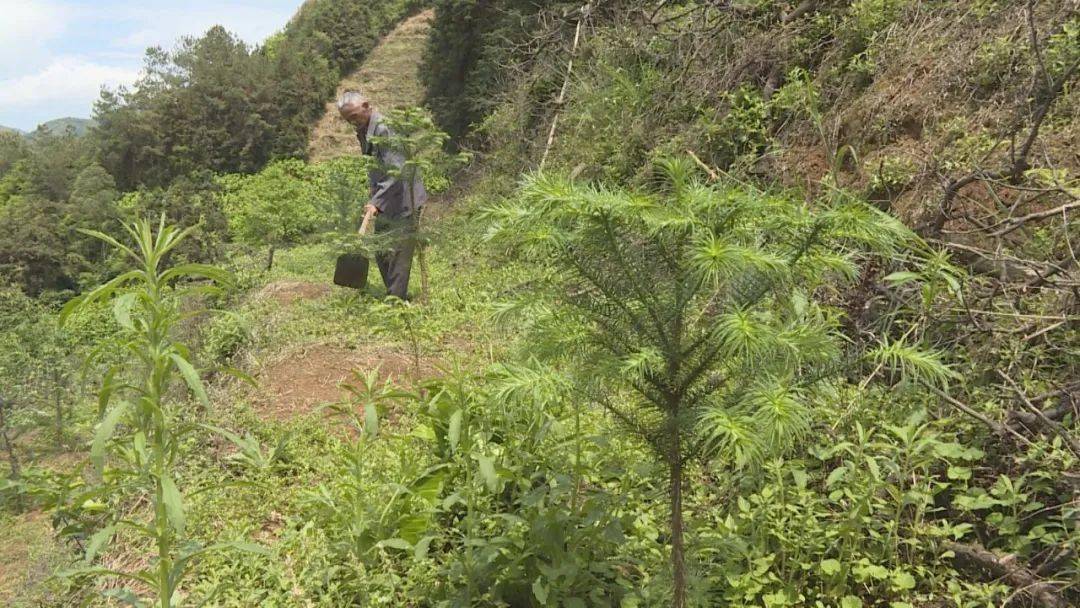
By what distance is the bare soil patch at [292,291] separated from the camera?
6707mm

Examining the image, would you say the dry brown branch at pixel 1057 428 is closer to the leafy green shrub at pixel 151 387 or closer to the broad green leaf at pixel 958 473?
the broad green leaf at pixel 958 473

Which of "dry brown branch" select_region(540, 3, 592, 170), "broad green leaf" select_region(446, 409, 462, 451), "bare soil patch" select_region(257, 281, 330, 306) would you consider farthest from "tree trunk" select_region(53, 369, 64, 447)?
"broad green leaf" select_region(446, 409, 462, 451)

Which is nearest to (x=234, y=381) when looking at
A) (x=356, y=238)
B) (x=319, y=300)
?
(x=356, y=238)

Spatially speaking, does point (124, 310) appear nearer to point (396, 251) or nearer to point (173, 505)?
point (173, 505)

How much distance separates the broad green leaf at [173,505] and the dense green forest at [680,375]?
0.01 metres

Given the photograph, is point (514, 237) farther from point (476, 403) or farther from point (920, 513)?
point (920, 513)

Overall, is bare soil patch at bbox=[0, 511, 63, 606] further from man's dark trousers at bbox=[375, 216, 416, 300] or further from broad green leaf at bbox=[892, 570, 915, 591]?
broad green leaf at bbox=[892, 570, 915, 591]

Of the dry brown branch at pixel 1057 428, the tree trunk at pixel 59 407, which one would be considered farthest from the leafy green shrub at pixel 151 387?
the tree trunk at pixel 59 407

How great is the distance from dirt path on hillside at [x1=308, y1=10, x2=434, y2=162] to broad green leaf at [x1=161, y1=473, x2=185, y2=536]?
2036 centimetres

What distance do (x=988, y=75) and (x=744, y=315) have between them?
11.6 feet

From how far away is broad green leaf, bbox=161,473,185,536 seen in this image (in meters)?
1.60

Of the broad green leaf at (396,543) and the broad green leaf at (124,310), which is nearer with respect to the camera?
the broad green leaf at (124,310)

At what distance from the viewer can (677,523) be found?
1.74 meters

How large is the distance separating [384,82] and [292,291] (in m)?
18.1
